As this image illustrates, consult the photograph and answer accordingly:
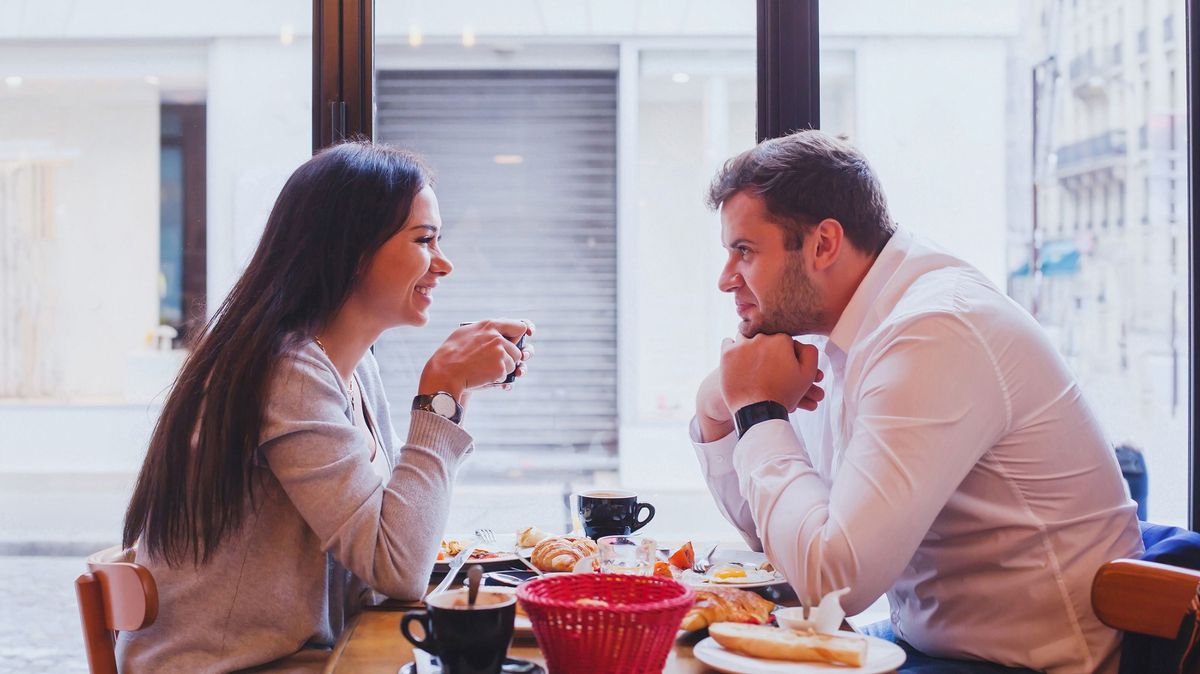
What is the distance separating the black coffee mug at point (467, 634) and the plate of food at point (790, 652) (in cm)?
24

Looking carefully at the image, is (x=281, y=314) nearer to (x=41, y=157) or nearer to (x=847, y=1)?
(x=847, y=1)

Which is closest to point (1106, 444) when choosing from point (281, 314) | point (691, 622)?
point (691, 622)

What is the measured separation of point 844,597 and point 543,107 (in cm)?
234

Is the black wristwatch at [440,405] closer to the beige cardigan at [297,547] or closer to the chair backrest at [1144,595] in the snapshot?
the beige cardigan at [297,547]

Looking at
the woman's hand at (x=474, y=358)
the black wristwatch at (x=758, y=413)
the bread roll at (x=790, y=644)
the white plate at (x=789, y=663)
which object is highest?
the woman's hand at (x=474, y=358)

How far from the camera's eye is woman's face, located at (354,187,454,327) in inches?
68.3

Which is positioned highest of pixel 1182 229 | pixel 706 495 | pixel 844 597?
pixel 1182 229

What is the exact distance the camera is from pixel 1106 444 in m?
1.50

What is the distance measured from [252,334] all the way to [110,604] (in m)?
0.44

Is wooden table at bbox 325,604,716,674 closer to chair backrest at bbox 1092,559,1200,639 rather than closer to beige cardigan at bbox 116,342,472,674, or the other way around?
beige cardigan at bbox 116,342,472,674

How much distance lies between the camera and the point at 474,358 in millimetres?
1700

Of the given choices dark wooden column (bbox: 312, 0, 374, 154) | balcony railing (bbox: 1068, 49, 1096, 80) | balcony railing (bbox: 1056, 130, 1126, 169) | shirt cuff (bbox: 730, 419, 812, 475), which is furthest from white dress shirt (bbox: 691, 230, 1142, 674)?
balcony railing (bbox: 1068, 49, 1096, 80)

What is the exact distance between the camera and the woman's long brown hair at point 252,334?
146 centimetres

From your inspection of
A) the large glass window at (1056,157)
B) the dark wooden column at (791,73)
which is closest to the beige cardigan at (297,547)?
the dark wooden column at (791,73)
